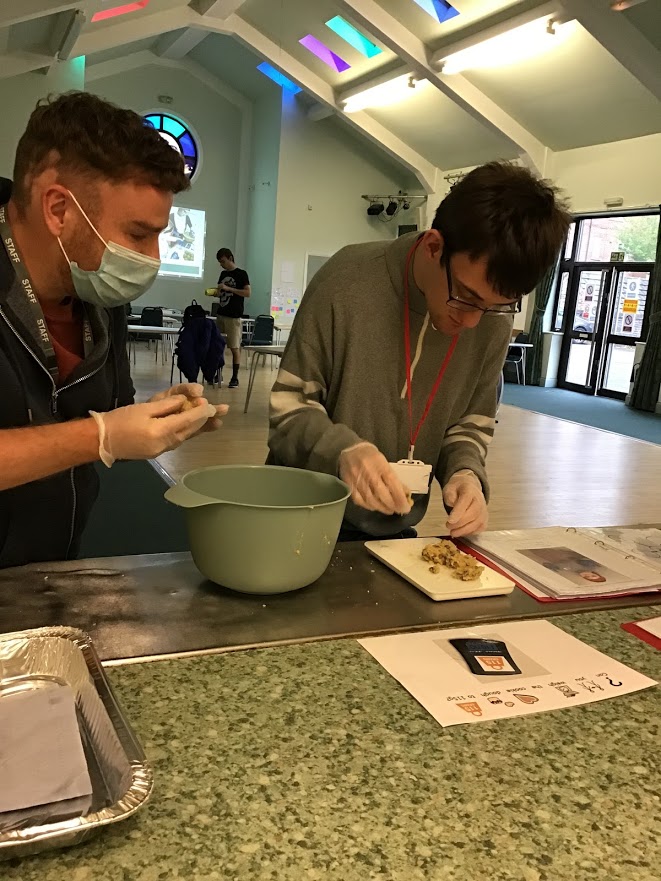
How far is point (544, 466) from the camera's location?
5.38m

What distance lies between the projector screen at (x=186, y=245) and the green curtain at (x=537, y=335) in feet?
19.9

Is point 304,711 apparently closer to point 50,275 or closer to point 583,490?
point 50,275

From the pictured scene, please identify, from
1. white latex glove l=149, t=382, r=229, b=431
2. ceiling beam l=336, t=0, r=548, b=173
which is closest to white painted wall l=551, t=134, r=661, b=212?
ceiling beam l=336, t=0, r=548, b=173

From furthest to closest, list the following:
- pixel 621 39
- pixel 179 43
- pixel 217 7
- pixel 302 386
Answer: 1. pixel 179 43
2. pixel 217 7
3. pixel 621 39
4. pixel 302 386

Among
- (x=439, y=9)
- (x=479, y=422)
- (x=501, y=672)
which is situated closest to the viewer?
(x=501, y=672)

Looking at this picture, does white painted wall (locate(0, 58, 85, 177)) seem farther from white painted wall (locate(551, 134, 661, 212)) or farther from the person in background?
white painted wall (locate(551, 134, 661, 212))

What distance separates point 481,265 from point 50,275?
73 centimetres

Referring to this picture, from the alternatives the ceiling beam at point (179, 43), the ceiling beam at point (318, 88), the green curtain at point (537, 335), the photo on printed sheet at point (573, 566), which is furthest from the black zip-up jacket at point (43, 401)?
the ceiling beam at point (179, 43)

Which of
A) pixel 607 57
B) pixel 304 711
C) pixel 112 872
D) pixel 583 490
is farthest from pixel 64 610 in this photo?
pixel 607 57

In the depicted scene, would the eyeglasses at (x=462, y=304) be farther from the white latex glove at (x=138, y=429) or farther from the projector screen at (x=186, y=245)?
the projector screen at (x=186, y=245)

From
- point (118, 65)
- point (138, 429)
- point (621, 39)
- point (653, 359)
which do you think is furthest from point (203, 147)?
point (138, 429)

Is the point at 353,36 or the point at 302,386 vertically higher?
the point at 353,36

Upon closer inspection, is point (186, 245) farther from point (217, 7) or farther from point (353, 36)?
point (353, 36)

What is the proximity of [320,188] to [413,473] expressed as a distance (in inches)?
486
